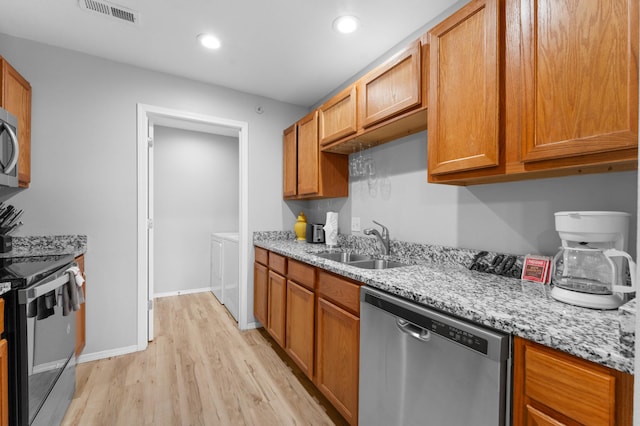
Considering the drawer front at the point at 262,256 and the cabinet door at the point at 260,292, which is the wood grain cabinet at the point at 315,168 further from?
the cabinet door at the point at 260,292

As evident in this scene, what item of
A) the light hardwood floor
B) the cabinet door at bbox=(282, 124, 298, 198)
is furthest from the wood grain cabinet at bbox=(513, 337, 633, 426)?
the cabinet door at bbox=(282, 124, 298, 198)

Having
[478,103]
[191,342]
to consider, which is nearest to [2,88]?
[191,342]

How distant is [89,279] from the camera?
231 cm

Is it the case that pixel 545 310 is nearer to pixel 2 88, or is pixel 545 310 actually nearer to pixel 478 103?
pixel 478 103

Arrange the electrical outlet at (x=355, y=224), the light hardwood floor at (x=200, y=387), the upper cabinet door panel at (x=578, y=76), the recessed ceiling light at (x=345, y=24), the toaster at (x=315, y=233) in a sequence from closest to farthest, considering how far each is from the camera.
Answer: the upper cabinet door panel at (x=578, y=76) → the light hardwood floor at (x=200, y=387) → the recessed ceiling light at (x=345, y=24) → the electrical outlet at (x=355, y=224) → the toaster at (x=315, y=233)

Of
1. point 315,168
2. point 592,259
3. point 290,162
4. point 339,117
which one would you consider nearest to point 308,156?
point 315,168

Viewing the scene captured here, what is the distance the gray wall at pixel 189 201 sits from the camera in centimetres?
391

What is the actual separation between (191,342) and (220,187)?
2.35m

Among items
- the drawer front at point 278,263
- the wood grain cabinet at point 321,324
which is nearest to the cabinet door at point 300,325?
the wood grain cabinet at point 321,324

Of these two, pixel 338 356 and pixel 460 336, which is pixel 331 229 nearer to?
pixel 338 356

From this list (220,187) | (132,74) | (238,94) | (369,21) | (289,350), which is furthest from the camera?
(220,187)

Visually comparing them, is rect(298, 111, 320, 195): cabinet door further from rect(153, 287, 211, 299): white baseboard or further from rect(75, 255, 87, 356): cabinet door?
rect(153, 287, 211, 299): white baseboard

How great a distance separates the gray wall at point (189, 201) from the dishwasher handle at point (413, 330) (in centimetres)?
364

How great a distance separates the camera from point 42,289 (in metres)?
1.32
